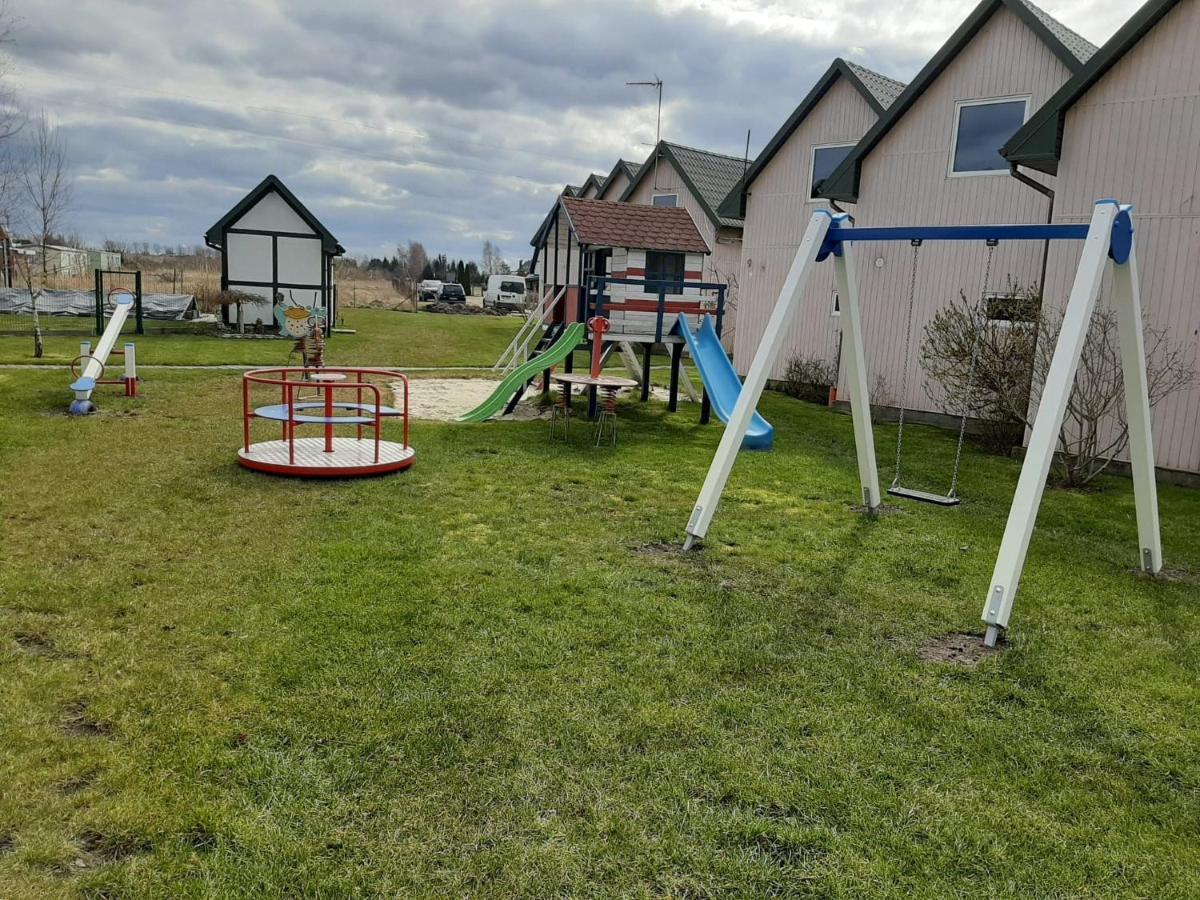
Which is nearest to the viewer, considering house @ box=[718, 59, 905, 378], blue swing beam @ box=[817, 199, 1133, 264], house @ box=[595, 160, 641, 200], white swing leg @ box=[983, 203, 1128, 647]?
white swing leg @ box=[983, 203, 1128, 647]

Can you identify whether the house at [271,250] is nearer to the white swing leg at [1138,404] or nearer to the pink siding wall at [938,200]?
the pink siding wall at [938,200]

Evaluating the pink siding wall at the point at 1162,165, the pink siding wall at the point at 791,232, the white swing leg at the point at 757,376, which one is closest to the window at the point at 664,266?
the pink siding wall at the point at 791,232

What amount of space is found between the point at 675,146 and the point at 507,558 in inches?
917

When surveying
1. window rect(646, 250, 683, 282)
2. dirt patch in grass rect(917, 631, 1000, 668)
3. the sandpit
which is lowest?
dirt patch in grass rect(917, 631, 1000, 668)

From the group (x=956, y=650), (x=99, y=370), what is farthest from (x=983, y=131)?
(x=99, y=370)

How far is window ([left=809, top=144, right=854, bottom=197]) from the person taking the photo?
18156mm

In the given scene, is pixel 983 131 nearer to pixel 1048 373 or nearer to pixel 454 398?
pixel 1048 373

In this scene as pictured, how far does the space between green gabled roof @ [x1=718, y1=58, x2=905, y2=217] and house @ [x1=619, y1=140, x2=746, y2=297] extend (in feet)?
16.5

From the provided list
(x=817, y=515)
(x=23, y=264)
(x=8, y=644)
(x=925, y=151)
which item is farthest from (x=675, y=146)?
(x=8, y=644)

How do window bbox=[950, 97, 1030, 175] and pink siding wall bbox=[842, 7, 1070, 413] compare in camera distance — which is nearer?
pink siding wall bbox=[842, 7, 1070, 413]

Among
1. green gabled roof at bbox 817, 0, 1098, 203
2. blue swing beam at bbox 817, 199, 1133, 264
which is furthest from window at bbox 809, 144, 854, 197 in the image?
blue swing beam at bbox 817, 199, 1133, 264

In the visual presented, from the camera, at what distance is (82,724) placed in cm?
383

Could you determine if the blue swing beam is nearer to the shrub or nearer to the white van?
the shrub

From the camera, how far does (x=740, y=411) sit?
6672mm
